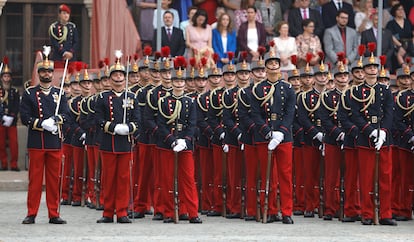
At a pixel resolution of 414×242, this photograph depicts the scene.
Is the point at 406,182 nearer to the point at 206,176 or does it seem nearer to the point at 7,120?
the point at 206,176

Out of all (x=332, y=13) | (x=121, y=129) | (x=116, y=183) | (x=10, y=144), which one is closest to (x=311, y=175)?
(x=116, y=183)

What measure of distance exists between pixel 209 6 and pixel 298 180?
7407 mm

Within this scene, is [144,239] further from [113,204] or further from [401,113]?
[401,113]

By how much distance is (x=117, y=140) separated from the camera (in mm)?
Answer: 21719

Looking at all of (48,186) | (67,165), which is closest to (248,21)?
(67,165)

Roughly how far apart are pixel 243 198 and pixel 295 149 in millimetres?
1345

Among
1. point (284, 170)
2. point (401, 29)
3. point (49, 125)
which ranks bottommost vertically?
point (284, 170)

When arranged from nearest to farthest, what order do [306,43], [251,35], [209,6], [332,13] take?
[306,43] → [251,35] → [332,13] → [209,6]

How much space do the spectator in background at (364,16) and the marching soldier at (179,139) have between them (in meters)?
8.69

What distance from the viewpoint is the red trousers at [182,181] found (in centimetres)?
2205

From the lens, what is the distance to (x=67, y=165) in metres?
26.6

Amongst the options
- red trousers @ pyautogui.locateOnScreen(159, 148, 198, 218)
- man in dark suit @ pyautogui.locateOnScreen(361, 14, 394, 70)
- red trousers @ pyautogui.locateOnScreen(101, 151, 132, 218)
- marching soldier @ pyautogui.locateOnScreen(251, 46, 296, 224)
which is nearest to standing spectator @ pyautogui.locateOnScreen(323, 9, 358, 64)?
man in dark suit @ pyautogui.locateOnScreen(361, 14, 394, 70)

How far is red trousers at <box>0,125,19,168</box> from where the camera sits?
31109mm

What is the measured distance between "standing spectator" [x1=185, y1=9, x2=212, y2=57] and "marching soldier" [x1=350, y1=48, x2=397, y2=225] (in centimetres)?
748
